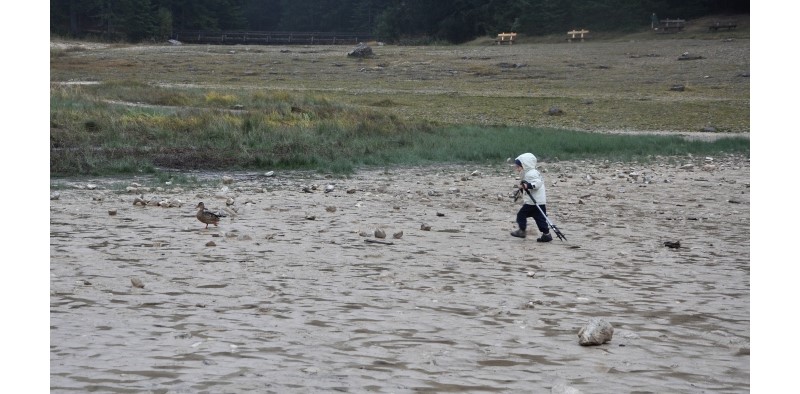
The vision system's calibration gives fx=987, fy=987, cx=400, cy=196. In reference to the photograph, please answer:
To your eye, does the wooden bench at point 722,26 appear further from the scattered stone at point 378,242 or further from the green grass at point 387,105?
the scattered stone at point 378,242

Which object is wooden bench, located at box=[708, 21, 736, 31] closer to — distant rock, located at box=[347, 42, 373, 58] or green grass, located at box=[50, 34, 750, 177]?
green grass, located at box=[50, 34, 750, 177]

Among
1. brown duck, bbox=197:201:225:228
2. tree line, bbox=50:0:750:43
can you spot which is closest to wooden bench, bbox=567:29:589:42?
tree line, bbox=50:0:750:43

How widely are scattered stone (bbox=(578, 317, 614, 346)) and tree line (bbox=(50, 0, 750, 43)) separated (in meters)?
62.0

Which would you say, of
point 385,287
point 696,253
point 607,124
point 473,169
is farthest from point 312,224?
point 607,124

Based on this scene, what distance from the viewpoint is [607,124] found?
100 ft

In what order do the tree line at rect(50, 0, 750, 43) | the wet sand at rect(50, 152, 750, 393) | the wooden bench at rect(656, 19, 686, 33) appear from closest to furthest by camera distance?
the wet sand at rect(50, 152, 750, 393), the wooden bench at rect(656, 19, 686, 33), the tree line at rect(50, 0, 750, 43)

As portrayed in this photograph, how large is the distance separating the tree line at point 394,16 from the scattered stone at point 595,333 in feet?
203

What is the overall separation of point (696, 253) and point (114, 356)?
6.81 metres

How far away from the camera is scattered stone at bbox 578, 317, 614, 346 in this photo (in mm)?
6605

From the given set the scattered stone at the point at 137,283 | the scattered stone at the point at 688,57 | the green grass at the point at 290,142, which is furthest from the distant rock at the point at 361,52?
the scattered stone at the point at 137,283

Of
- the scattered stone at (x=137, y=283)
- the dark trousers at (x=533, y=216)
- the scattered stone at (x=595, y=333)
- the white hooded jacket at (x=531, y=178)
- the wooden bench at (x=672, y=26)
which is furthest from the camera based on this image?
the wooden bench at (x=672, y=26)

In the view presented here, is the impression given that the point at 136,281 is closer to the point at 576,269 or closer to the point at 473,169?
the point at 576,269

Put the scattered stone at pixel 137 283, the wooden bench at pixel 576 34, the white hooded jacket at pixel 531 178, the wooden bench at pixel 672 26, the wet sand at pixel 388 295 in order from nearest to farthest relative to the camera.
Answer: the wet sand at pixel 388 295 → the scattered stone at pixel 137 283 → the white hooded jacket at pixel 531 178 → the wooden bench at pixel 672 26 → the wooden bench at pixel 576 34

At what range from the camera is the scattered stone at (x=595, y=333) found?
6.61 meters
